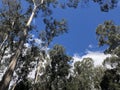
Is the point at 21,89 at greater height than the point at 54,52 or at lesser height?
lesser

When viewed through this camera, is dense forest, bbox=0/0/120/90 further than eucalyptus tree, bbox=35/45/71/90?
No

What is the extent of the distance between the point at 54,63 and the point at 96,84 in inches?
381

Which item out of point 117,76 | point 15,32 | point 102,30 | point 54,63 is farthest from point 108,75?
point 54,63

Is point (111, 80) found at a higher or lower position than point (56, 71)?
lower

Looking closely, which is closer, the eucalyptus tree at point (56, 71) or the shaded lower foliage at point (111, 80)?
the shaded lower foliage at point (111, 80)

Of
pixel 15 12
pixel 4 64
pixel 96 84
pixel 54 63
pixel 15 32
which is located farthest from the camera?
pixel 96 84

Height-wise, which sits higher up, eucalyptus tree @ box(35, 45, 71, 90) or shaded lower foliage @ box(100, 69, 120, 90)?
eucalyptus tree @ box(35, 45, 71, 90)

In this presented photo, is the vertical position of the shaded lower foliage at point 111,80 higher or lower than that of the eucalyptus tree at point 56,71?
lower

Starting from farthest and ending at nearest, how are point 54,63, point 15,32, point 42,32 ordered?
point 54,63, point 42,32, point 15,32

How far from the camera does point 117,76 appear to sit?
3928 centimetres

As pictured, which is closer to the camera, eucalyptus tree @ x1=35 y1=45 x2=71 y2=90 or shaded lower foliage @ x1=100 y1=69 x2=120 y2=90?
shaded lower foliage @ x1=100 y1=69 x2=120 y2=90

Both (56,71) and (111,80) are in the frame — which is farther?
(56,71)

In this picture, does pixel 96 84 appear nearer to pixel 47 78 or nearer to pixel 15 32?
pixel 47 78

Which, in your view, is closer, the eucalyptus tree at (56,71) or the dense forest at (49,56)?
the dense forest at (49,56)
